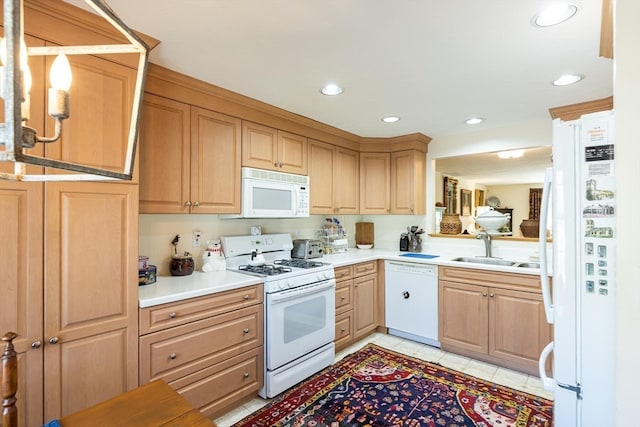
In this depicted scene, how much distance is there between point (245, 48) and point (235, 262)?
1.64 m

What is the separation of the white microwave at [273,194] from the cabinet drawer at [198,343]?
790 millimetres

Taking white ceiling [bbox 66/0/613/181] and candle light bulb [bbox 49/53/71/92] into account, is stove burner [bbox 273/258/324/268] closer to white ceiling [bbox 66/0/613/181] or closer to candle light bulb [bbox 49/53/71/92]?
white ceiling [bbox 66/0/613/181]

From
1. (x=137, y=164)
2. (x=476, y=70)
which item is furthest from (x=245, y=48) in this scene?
(x=476, y=70)

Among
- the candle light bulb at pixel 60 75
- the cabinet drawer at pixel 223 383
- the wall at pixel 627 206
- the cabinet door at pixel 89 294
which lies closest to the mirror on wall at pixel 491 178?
the wall at pixel 627 206

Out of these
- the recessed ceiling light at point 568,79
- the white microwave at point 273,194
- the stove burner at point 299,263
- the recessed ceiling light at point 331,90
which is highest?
the recessed ceiling light at point 331,90

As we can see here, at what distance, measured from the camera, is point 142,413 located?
967 millimetres

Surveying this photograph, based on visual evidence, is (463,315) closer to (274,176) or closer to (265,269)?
(265,269)

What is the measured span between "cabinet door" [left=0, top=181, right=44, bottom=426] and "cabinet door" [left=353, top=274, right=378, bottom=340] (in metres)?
2.38

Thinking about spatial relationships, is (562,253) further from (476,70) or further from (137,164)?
(137,164)

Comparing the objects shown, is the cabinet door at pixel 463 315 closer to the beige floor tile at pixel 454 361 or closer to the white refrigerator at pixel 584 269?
the beige floor tile at pixel 454 361

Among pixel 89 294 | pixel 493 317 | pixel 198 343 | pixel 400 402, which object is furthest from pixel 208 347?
pixel 493 317

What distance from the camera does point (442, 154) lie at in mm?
3756

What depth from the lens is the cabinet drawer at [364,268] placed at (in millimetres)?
3199

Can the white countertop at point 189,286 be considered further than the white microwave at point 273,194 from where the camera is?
No
